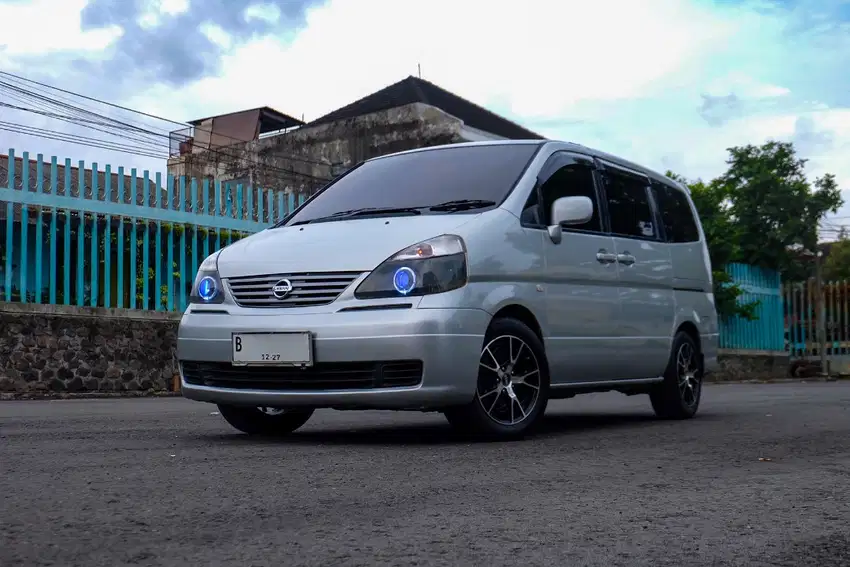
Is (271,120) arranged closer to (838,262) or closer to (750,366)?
(750,366)

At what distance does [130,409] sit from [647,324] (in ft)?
14.1

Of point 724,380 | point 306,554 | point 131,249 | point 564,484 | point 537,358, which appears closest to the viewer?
point 306,554

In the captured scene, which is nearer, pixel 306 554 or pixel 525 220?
pixel 306 554

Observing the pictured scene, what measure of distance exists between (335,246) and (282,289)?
0.35 m

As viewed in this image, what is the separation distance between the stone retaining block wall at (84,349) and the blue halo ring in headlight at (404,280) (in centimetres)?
713

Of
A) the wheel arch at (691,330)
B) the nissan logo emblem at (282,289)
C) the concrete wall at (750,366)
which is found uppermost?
the nissan logo emblem at (282,289)

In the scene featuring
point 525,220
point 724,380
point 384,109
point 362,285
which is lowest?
point 724,380

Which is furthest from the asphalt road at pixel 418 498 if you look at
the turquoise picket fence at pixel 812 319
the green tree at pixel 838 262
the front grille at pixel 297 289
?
the green tree at pixel 838 262

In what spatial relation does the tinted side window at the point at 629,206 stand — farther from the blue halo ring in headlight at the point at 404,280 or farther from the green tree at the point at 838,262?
the green tree at the point at 838,262

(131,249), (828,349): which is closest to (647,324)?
(131,249)

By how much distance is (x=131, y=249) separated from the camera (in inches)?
481

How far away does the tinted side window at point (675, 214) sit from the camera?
802cm

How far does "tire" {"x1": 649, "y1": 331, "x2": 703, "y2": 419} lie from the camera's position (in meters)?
7.66

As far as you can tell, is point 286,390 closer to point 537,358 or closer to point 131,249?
point 537,358
